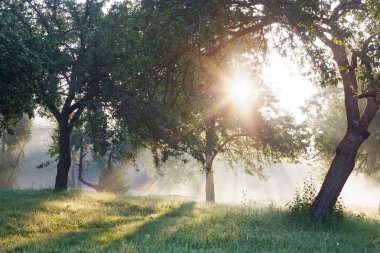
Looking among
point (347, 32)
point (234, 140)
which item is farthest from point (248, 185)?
point (347, 32)

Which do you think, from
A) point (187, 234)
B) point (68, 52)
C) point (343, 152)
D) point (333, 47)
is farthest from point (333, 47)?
point (68, 52)

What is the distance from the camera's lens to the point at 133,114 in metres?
21.5

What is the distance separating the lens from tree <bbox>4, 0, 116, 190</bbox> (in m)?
22.8

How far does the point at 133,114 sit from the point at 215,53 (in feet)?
25.1

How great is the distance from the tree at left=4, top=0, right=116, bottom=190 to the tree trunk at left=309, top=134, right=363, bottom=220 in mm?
12348

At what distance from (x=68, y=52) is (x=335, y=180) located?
682 inches

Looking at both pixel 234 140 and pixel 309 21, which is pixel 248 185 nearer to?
pixel 234 140

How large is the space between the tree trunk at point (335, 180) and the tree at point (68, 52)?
486 inches

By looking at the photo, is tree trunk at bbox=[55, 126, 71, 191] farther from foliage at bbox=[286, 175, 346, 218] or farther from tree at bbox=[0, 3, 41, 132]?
foliage at bbox=[286, 175, 346, 218]

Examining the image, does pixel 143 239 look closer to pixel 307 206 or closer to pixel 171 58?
pixel 171 58

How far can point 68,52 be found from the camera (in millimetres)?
24891

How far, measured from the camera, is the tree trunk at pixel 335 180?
13.9 meters

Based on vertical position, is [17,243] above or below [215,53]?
below

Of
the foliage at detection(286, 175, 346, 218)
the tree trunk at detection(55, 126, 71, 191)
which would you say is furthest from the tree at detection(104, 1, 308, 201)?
the tree trunk at detection(55, 126, 71, 191)
